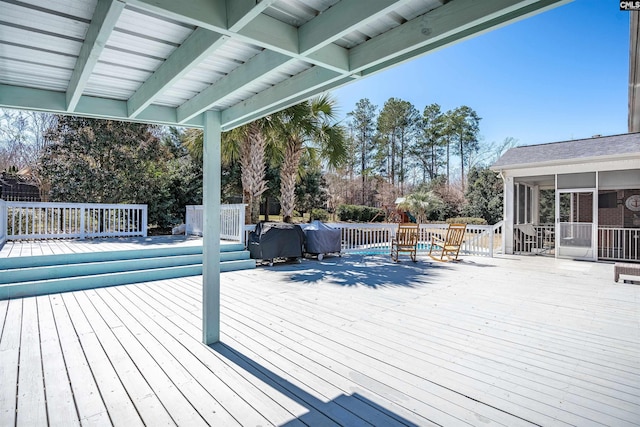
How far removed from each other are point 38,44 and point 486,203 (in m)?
21.5

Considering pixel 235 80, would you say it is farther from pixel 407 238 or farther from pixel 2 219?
pixel 2 219

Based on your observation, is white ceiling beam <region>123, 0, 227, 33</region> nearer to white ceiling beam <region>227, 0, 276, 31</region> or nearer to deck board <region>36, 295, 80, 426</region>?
white ceiling beam <region>227, 0, 276, 31</region>

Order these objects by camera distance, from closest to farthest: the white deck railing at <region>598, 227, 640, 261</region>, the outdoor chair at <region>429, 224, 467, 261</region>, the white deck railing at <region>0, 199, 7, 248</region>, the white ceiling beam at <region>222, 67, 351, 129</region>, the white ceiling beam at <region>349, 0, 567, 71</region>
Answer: the white ceiling beam at <region>349, 0, 567, 71</region>
the white ceiling beam at <region>222, 67, 351, 129</region>
the white deck railing at <region>0, 199, 7, 248</region>
the outdoor chair at <region>429, 224, 467, 261</region>
the white deck railing at <region>598, 227, 640, 261</region>

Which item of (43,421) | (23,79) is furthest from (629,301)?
(23,79)

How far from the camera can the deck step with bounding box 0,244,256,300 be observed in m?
5.19

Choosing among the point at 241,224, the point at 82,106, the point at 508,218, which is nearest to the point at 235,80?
the point at 82,106

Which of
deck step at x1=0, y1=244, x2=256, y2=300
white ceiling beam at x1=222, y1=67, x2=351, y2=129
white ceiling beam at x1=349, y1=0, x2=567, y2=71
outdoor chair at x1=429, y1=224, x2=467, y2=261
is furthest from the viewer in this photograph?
outdoor chair at x1=429, y1=224, x2=467, y2=261

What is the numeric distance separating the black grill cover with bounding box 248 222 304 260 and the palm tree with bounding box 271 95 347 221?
2.06 m

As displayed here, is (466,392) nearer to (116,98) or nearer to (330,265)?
(116,98)

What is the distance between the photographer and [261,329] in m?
3.60

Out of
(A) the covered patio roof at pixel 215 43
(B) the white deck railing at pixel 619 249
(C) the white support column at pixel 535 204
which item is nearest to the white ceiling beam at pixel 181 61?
(A) the covered patio roof at pixel 215 43

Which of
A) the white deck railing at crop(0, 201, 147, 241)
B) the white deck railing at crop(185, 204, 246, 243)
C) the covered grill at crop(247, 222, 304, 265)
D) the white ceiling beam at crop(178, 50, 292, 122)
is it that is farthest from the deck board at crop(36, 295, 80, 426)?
the white deck railing at crop(0, 201, 147, 241)

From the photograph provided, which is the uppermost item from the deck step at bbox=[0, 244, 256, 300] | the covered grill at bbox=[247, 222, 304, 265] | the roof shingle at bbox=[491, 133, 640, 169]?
the roof shingle at bbox=[491, 133, 640, 169]

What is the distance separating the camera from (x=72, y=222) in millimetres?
10203
